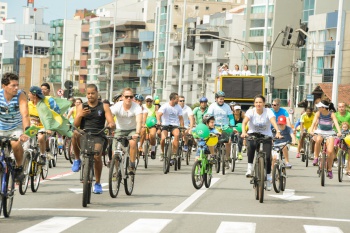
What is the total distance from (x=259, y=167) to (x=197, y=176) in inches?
95.3

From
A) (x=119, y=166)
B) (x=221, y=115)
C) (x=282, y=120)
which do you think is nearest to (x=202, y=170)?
(x=119, y=166)

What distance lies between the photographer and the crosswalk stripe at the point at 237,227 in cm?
1361

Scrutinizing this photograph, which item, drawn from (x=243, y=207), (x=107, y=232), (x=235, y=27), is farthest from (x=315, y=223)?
(x=235, y=27)

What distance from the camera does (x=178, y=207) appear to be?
16641mm

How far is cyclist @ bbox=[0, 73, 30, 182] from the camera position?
14.6 metres

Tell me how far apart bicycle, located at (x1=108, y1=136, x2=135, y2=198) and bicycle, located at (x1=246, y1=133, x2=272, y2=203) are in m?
2.08

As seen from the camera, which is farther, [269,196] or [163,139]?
[163,139]

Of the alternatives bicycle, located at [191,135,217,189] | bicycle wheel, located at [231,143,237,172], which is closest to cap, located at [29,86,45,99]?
bicycle, located at [191,135,217,189]

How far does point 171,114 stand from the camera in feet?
87.4

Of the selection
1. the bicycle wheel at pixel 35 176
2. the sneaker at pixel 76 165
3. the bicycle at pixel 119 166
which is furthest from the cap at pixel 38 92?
the bicycle at pixel 119 166

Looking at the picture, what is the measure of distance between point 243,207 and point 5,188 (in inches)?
177

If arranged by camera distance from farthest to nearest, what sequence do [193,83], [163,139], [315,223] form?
[193,83]
[163,139]
[315,223]

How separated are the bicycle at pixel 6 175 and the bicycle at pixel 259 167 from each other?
A: 4989mm

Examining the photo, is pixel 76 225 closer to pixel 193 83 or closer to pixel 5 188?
pixel 5 188
